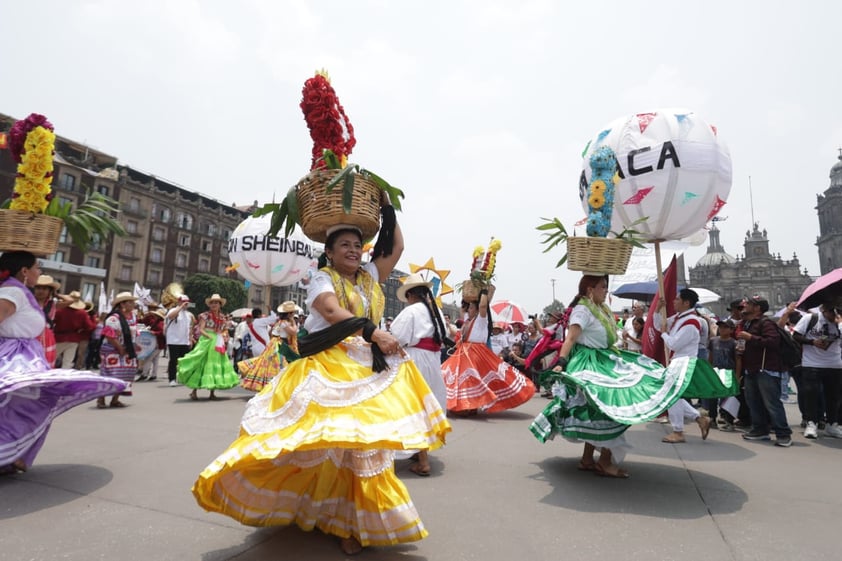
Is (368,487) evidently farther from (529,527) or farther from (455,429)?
(455,429)

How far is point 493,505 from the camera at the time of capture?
326 centimetres

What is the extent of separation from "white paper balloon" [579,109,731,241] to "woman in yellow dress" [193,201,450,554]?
3694 mm

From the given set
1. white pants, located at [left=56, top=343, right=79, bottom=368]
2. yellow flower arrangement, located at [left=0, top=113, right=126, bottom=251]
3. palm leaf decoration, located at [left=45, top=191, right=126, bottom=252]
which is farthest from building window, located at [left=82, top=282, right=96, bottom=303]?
yellow flower arrangement, located at [left=0, top=113, right=126, bottom=251]

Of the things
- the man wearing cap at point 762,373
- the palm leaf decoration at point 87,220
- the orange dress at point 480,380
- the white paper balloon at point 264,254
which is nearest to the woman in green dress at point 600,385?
the man wearing cap at point 762,373

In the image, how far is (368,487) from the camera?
2350 millimetres

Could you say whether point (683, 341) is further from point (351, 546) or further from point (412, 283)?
point (351, 546)

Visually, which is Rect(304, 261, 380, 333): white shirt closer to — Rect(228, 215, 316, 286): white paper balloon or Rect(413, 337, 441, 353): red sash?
Rect(413, 337, 441, 353): red sash

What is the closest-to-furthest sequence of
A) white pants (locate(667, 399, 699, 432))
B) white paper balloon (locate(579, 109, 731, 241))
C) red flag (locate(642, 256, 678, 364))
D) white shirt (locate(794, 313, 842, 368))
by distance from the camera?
white paper balloon (locate(579, 109, 731, 241)) < white pants (locate(667, 399, 699, 432)) < white shirt (locate(794, 313, 842, 368)) < red flag (locate(642, 256, 678, 364))

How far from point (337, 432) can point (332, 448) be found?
289mm

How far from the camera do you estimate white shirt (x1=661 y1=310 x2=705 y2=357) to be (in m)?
5.69

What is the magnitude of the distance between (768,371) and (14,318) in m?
7.65

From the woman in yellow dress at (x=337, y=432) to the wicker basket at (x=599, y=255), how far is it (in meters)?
2.03

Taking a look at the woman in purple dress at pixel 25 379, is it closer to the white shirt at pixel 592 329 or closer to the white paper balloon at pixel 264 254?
the white shirt at pixel 592 329

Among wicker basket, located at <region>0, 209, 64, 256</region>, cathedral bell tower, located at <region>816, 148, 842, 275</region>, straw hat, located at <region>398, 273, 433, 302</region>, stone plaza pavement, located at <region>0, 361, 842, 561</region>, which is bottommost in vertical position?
stone plaza pavement, located at <region>0, 361, 842, 561</region>
